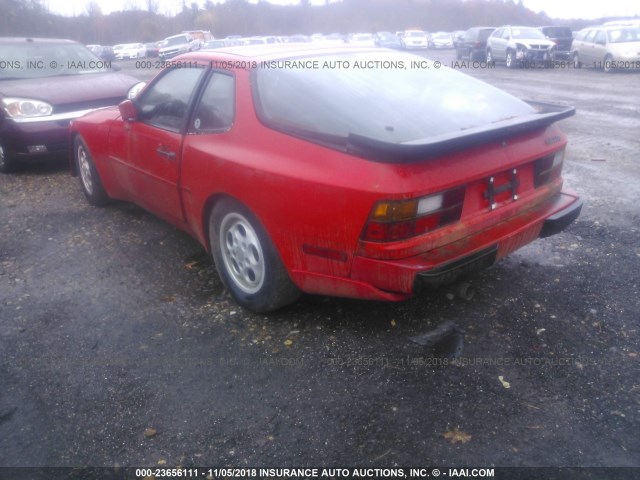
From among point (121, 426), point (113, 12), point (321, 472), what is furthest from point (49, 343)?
point (113, 12)

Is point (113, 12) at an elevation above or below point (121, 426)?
above

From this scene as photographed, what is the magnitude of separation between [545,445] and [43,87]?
6767 mm

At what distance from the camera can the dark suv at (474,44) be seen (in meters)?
25.7

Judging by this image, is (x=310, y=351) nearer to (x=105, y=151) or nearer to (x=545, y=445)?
(x=545, y=445)

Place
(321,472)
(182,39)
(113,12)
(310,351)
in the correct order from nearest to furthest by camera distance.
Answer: (321,472), (310,351), (182,39), (113,12)

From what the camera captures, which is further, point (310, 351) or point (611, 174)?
point (611, 174)

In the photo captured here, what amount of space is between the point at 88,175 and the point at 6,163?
6.87 feet

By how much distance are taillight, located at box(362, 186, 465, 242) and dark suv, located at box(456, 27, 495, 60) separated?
1002 inches

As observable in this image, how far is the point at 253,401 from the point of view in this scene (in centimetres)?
267

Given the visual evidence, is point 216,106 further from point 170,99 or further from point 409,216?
point 409,216

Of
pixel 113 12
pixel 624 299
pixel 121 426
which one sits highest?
pixel 113 12

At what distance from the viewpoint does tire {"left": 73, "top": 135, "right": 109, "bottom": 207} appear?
17.0 ft

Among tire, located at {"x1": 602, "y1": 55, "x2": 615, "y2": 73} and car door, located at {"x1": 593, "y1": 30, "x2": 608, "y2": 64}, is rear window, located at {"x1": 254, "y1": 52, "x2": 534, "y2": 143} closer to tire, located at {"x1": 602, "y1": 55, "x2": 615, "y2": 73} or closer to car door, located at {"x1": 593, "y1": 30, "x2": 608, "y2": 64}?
tire, located at {"x1": 602, "y1": 55, "x2": 615, "y2": 73}

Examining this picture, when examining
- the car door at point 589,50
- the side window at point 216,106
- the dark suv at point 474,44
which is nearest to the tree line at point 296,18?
the dark suv at point 474,44
